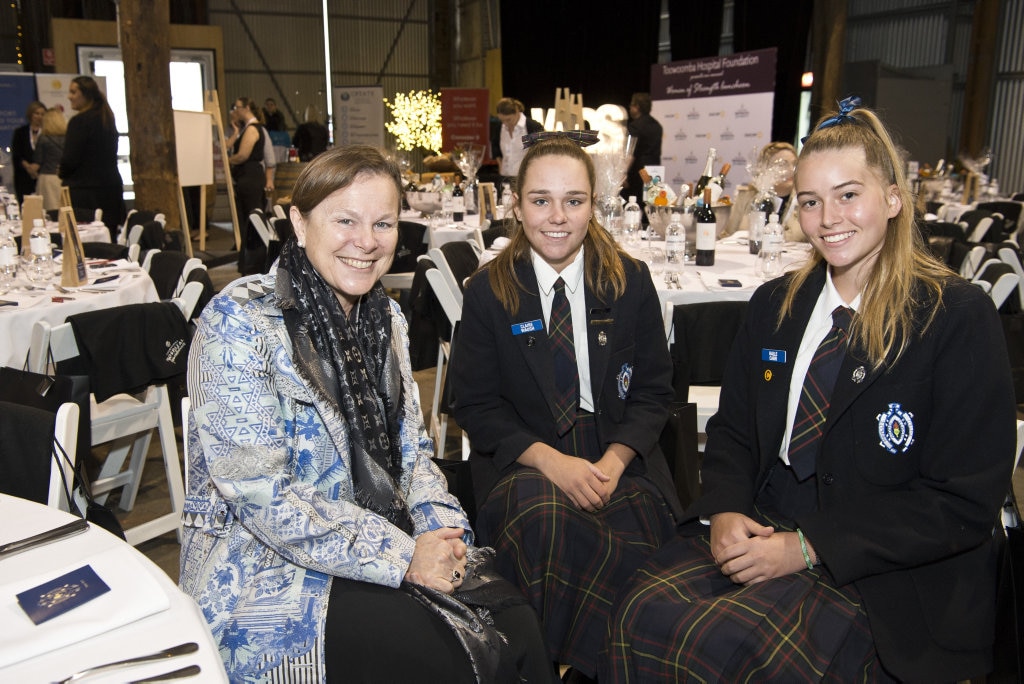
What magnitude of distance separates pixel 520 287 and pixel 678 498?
734 millimetres

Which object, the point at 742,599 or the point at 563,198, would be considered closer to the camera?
the point at 742,599

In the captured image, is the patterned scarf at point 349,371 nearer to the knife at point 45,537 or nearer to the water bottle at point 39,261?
the knife at point 45,537

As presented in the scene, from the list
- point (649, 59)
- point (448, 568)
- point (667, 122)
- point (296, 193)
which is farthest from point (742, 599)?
point (649, 59)

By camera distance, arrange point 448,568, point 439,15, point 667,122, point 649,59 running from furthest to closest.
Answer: point 439,15 < point 649,59 < point 667,122 < point 448,568

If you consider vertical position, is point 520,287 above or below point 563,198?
below

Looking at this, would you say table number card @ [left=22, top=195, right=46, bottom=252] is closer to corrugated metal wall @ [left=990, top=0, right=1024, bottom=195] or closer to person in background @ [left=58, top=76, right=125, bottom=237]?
person in background @ [left=58, top=76, right=125, bottom=237]

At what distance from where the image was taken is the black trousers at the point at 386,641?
144cm

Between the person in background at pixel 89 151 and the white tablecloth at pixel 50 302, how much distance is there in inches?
138

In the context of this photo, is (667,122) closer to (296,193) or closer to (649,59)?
(649,59)

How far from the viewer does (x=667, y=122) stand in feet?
38.2

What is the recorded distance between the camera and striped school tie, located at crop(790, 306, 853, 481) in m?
1.72

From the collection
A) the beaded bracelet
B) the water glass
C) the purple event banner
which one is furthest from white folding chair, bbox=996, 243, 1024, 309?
the purple event banner

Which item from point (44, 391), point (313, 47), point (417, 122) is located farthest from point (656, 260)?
point (313, 47)

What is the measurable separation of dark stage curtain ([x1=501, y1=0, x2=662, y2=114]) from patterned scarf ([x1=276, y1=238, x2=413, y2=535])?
44.1 feet
